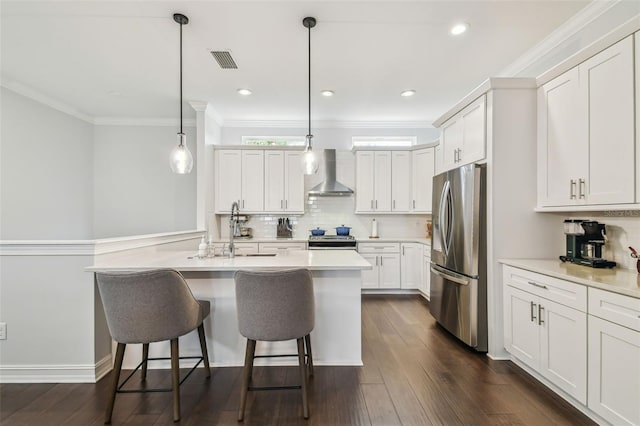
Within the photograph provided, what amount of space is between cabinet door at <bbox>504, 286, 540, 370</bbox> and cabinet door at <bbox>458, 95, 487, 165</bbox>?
1.28m

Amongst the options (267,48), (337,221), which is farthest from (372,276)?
(267,48)

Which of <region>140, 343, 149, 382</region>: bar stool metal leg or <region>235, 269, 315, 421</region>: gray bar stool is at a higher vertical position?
<region>235, 269, 315, 421</region>: gray bar stool

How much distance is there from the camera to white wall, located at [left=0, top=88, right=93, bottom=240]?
3877 mm

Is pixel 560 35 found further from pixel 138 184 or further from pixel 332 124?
pixel 138 184

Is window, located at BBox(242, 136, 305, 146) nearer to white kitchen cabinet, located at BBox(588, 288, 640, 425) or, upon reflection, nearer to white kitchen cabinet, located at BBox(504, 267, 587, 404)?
white kitchen cabinet, located at BBox(504, 267, 587, 404)

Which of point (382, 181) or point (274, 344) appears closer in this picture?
point (274, 344)

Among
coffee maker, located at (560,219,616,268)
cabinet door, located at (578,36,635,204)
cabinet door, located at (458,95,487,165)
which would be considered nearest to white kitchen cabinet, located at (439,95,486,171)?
cabinet door, located at (458,95,487,165)

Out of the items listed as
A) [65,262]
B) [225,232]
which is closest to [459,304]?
[65,262]

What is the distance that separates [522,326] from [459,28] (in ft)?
8.51

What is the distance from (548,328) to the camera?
7.11 ft

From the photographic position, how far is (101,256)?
2.41 metres

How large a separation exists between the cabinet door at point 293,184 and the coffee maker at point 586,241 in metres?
3.52

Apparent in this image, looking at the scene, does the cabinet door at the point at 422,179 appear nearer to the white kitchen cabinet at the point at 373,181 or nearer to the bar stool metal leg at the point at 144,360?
the white kitchen cabinet at the point at 373,181

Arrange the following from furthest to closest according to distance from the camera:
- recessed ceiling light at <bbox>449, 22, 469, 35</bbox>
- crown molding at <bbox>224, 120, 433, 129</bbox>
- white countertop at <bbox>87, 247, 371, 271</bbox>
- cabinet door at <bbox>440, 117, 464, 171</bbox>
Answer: crown molding at <bbox>224, 120, 433, 129</bbox> < cabinet door at <bbox>440, 117, 464, 171</bbox> < recessed ceiling light at <bbox>449, 22, 469, 35</bbox> < white countertop at <bbox>87, 247, 371, 271</bbox>
